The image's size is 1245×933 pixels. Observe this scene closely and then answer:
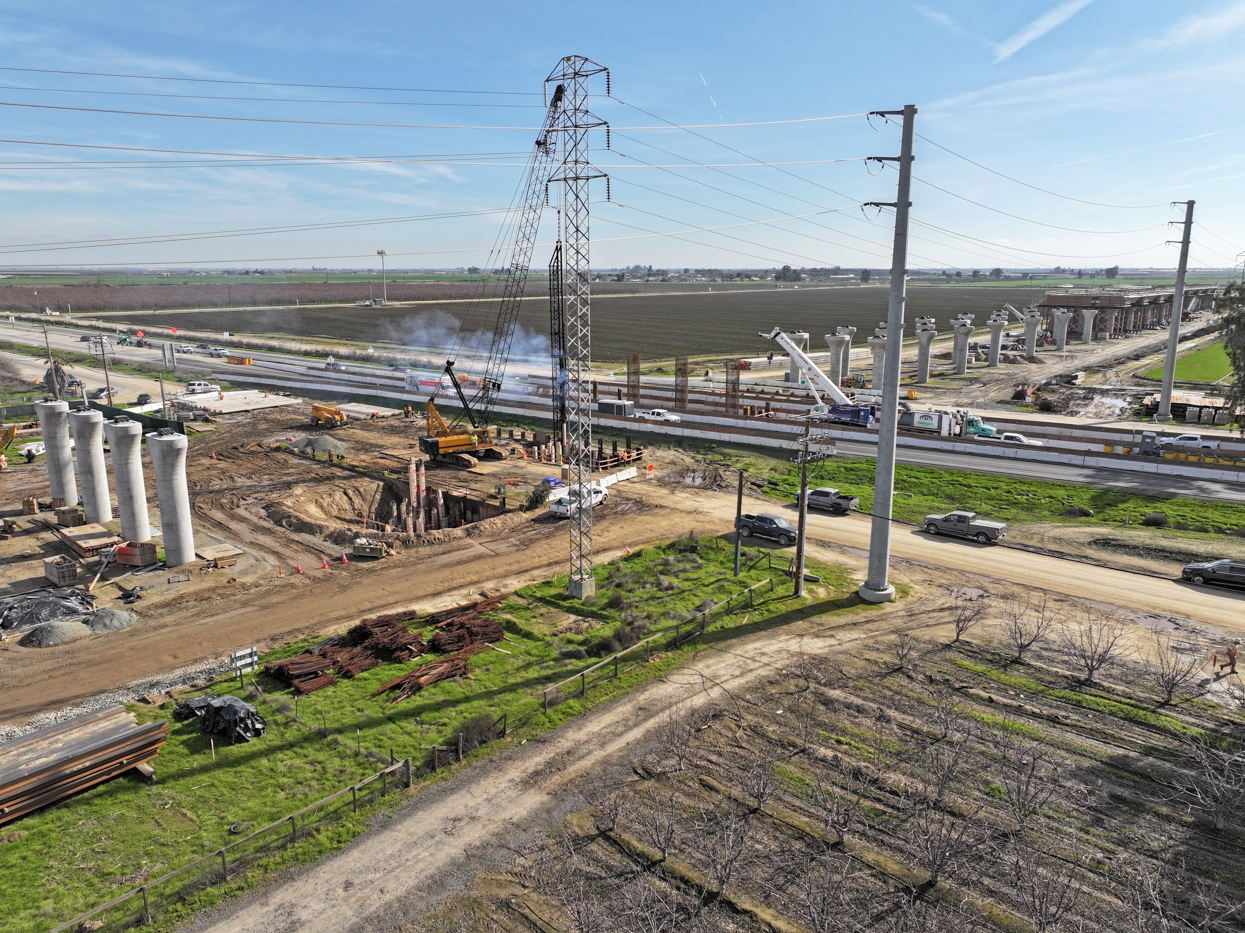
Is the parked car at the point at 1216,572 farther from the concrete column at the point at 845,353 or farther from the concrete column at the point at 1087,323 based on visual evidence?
the concrete column at the point at 1087,323

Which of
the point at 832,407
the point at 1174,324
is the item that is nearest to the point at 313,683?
the point at 832,407

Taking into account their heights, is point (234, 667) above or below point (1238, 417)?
below

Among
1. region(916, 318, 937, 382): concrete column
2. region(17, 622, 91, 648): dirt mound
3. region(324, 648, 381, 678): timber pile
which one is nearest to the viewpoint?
region(324, 648, 381, 678): timber pile

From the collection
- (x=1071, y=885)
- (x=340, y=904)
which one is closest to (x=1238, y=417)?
(x=1071, y=885)

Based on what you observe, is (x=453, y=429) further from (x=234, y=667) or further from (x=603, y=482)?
(x=234, y=667)

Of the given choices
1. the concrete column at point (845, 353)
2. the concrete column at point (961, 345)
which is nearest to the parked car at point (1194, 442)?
the concrete column at point (845, 353)

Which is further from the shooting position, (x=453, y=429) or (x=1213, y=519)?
(x=453, y=429)

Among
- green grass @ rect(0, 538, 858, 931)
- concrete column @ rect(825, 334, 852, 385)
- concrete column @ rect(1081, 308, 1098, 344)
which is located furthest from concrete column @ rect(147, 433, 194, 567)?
concrete column @ rect(1081, 308, 1098, 344)

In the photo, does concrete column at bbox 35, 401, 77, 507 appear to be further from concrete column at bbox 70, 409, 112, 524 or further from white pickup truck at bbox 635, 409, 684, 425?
white pickup truck at bbox 635, 409, 684, 425
